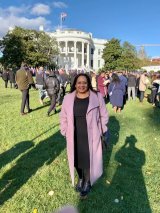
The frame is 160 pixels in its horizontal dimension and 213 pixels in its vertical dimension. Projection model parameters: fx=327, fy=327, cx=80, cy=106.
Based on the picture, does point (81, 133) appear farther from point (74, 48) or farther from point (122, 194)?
point (74, 48)

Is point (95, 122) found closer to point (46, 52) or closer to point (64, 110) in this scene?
point (64, 110)

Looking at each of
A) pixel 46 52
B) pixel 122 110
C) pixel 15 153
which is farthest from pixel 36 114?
pixel 46 52

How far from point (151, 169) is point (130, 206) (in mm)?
1840

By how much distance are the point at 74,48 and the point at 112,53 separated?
2397 centimetres

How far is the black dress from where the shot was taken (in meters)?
4.64

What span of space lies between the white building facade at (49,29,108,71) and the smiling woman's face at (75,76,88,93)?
98.0m

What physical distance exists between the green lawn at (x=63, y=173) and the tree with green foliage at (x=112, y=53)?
77.7 meters

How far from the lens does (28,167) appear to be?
248 inches

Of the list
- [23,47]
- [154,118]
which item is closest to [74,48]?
[23,47]

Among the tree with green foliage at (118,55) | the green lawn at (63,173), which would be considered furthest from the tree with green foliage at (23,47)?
the green lawn at (63,173)

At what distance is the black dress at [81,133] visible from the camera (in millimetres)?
4637

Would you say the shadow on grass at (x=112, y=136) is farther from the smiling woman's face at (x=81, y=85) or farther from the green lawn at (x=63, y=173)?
the smiling woman's face at (x=81, y=85)

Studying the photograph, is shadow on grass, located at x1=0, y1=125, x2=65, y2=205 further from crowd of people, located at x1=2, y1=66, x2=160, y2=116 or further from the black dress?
crowd of people, located at x1=2, y1=66, x2=160, y2=116

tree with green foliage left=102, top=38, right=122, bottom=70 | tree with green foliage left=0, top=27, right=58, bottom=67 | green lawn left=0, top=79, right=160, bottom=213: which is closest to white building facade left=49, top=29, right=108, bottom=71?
tree with green foliage left=102, top=38, right=122, bottom=70
